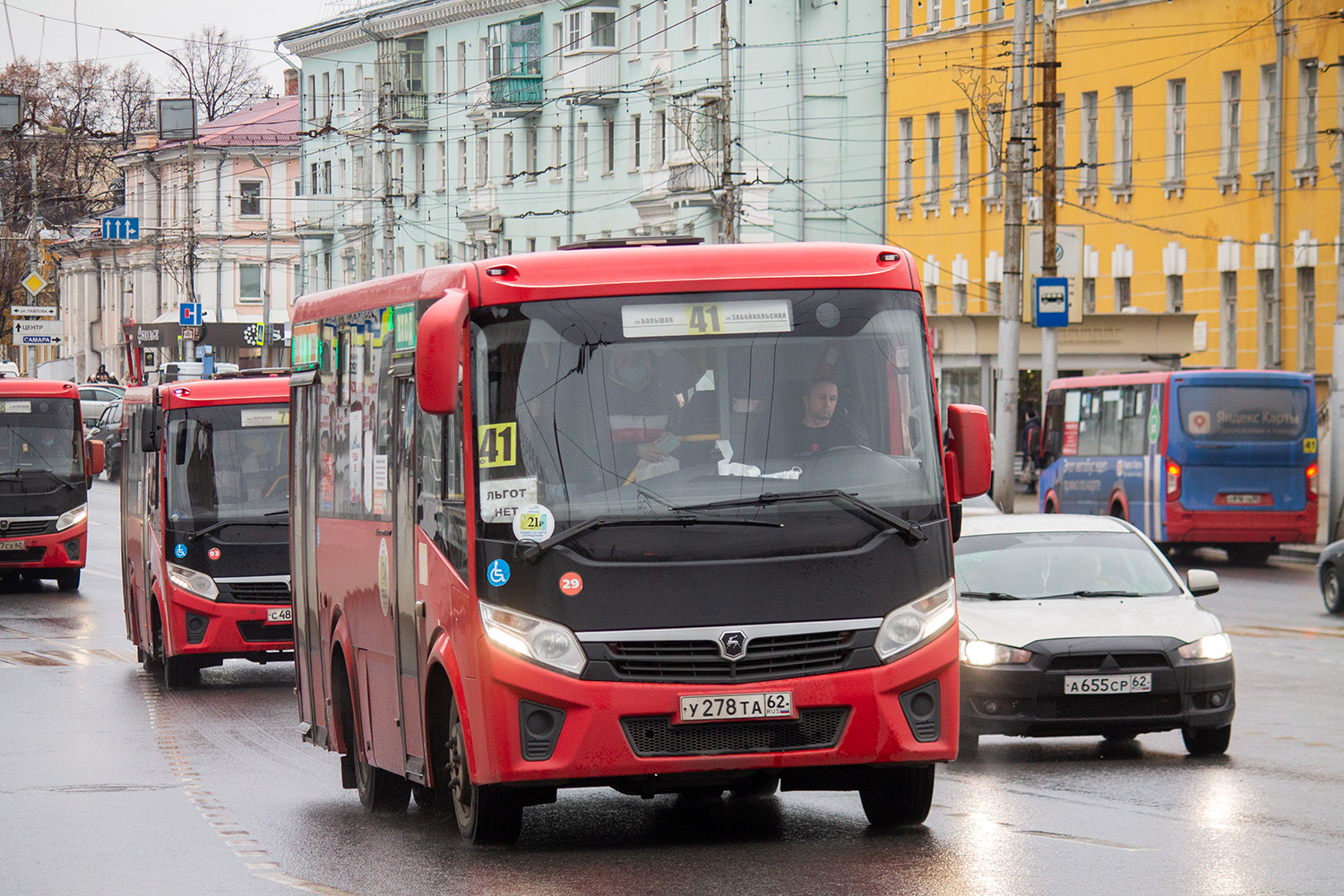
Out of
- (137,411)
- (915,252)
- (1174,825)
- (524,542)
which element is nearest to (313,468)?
(524,542)

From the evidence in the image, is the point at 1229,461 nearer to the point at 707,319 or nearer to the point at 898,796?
the point at 898,796

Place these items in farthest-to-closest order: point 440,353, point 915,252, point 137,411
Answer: point 915,252
point 137,411
point 440,353

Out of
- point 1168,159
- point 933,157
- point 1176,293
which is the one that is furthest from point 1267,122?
point 933,157

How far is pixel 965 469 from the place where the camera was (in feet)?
33.2

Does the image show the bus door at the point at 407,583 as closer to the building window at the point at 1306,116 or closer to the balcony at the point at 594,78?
the building window at the point at 1306,116

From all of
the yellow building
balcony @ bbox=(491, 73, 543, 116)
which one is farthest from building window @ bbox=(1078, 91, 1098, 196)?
balcony @ bbox=(491, 73, 543, 116)

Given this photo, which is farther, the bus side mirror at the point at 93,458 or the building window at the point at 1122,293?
the building window at the point at 1122,293

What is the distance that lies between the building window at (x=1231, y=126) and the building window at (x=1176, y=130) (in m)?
1.45

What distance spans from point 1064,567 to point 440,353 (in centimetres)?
638

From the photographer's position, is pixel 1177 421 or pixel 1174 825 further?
pixel 1177 421

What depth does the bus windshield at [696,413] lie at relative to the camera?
9.52 metres

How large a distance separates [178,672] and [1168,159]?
34194 millimetres

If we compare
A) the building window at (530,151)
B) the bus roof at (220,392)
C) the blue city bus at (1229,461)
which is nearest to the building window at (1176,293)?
the blue city bus at (1229,461)

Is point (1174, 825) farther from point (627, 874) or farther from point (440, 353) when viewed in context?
point (440, 353)
